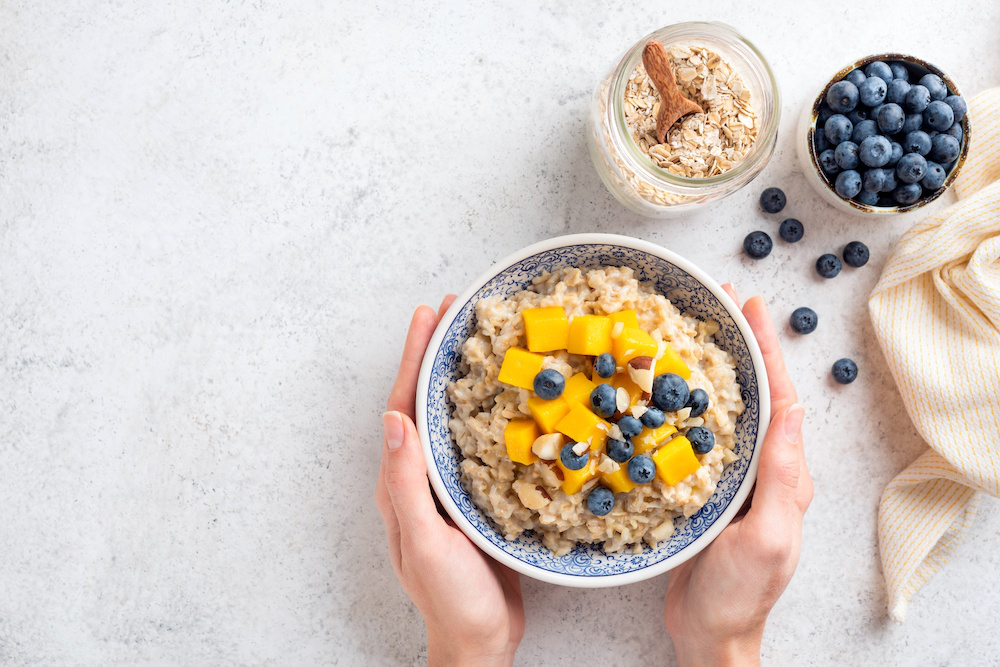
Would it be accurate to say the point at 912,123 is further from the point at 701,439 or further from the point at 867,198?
the point at 701,439

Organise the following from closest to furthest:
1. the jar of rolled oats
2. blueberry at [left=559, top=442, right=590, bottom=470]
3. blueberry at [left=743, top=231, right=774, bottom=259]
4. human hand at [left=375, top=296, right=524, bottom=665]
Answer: blueberry at [left=559, top=442, right=590, bottom=470] → human hand at [left=375, top=296, right=524, bottom=665] → the jar of rolled oats → blueberry at [left=743, top=231, right=774, bottom=259]

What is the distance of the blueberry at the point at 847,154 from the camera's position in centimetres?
158

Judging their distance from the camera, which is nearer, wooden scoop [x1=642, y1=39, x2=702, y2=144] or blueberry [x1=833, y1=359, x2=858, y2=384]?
wooden scoop [x1=642, y1=39, x2=702, y2=144]

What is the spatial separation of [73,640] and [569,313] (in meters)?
1.38

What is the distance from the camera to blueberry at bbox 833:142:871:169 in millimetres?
1581

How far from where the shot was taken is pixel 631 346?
1.26 metres

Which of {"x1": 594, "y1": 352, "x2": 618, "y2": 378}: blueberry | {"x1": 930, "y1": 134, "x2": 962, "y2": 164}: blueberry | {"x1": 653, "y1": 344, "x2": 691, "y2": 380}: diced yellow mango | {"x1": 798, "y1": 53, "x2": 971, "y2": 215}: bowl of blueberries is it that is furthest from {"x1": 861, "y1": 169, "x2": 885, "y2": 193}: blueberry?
{"x1": 594, "y1": 352, "x2": 618, "y2": 378}: blueberry

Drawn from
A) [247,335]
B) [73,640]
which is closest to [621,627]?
[247,335]

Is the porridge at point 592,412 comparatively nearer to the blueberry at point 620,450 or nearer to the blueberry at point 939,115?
the blueberry at point 620,450

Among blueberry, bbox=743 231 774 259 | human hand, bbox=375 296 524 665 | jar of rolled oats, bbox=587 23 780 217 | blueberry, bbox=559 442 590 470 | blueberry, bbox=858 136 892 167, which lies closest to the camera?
blueberry, bbox=559 442 590 470

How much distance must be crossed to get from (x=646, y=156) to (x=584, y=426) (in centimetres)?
55

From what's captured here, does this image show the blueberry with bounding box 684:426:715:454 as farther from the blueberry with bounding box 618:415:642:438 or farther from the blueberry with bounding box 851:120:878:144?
the blueberry with bounding box 851:120:878:144

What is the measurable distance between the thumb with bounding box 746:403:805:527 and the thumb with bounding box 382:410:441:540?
1.94 feet

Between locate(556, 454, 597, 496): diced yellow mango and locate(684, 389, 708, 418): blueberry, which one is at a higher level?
locate(684, 389, 708, 418): blueberry
